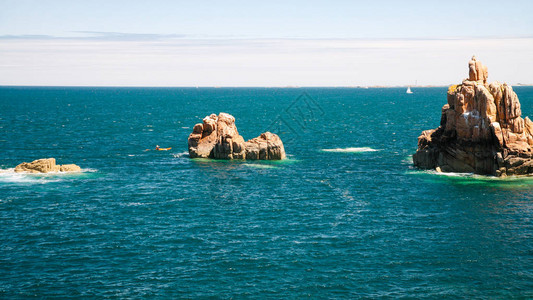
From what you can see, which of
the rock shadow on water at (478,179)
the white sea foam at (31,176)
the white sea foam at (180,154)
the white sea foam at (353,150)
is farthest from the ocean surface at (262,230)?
the white sea foam at (353,150)

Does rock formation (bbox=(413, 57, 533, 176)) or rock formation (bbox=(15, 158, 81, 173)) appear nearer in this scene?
rock formation (bbox=(413, 57, 533, 176))

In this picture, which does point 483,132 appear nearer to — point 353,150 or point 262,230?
point 353,150

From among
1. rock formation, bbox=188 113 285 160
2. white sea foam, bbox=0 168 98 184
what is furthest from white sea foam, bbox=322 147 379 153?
white sea foam, bbox=0 168 98 184

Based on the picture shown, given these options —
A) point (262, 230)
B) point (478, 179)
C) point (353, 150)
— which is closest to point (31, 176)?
point (262, 230)

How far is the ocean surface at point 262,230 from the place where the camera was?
45.4 meters

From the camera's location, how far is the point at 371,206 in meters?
69.8

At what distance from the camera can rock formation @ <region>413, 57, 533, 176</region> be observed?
83000mm

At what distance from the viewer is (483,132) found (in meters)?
84.9

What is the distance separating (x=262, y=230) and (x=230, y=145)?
44.8 metres

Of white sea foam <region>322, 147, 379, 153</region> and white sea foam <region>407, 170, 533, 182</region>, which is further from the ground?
white sea foam <region>322, 147, 379, 153</region>

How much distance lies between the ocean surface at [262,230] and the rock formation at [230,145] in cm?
324

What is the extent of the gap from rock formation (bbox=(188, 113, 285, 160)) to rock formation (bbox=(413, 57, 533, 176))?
99.5 ft

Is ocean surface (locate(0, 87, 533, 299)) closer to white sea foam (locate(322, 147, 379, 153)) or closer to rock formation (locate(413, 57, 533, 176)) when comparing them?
rock formation (locate(413, 57, 533, 176))

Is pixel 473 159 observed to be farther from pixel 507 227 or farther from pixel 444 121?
pixel 507 227
